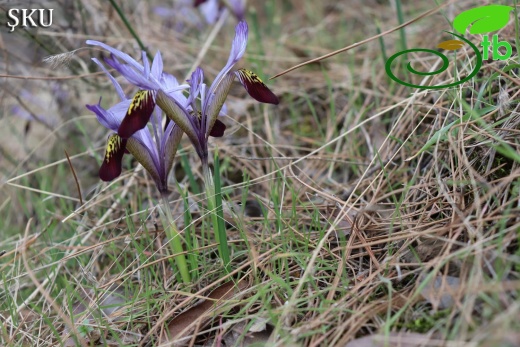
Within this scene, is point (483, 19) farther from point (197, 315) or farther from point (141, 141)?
point (197, 315)

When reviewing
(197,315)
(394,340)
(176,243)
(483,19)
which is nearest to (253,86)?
(176,243)

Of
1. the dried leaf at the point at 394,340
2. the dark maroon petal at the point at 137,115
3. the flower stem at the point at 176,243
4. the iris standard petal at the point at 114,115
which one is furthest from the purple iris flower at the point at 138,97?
the dried leaf at the point at 394,340

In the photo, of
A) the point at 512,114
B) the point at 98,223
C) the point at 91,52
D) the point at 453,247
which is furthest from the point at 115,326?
the point at 91,52

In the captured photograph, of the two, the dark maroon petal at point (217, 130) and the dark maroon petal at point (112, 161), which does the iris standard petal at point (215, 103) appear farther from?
the dark maroon petal at point (112, 161)

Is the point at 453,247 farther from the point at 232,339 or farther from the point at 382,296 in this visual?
the point at 232,339

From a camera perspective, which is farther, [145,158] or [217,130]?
[217,130]
